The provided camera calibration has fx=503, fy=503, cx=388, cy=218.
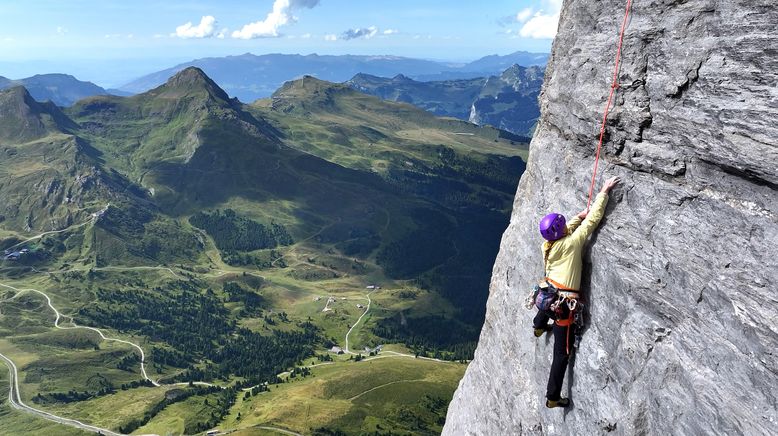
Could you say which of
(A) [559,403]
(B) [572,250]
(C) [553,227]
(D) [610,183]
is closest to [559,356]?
(A) [559,403]

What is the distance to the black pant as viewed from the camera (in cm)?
1616

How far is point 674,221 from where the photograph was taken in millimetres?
13398

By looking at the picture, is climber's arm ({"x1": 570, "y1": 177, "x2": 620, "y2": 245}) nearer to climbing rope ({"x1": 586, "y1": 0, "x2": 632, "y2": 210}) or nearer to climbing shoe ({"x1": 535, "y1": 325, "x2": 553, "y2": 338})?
climbing rope ({"x1": 586, "y1": 0, "x2": 632, "y2": 210})

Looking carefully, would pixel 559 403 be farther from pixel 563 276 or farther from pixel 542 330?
pixel 563 276

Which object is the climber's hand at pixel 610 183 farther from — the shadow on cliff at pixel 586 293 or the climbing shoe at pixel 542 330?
the climbing shoe at pixel 542 330

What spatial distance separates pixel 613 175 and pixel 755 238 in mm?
4908

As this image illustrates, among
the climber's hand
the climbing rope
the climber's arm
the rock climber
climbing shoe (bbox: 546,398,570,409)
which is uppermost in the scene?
the climbing rope

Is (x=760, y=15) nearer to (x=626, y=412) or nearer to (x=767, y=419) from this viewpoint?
(x=767, y=419)

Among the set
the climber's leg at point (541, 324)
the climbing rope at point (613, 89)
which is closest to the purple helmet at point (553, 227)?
the climbing rope at point (613, 89)

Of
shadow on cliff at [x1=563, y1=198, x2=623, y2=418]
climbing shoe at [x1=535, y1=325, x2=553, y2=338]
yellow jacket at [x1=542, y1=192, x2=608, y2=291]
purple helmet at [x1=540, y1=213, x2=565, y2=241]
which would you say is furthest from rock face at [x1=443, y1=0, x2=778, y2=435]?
purple helmet at [x1=540, y1=213, x2=565, y2=241]

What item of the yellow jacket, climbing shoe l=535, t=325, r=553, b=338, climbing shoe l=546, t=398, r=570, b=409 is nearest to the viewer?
the yellow jacket

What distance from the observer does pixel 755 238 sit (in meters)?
11.3

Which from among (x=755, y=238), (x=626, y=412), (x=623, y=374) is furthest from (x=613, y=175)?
(x=626, y=412)

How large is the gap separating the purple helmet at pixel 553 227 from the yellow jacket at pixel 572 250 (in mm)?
241
